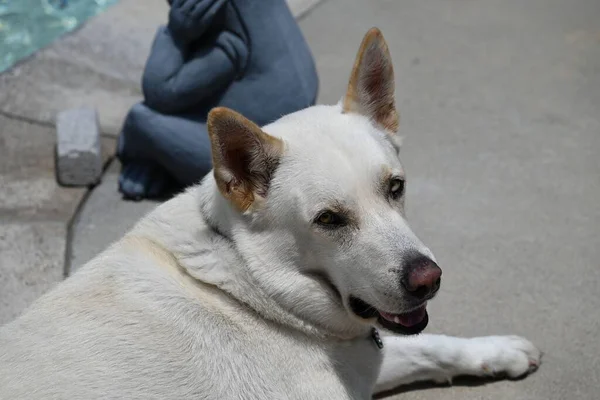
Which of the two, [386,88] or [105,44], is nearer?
[386,88]

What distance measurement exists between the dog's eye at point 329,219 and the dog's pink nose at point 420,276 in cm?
26

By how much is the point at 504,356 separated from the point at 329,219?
1.27 metres

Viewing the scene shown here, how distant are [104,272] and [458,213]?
96.6 inches

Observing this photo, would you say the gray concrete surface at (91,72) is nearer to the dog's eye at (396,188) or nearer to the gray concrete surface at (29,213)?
the gray concrete surface at (29,213)

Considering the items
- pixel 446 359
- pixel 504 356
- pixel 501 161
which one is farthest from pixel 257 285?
pixel 501 161

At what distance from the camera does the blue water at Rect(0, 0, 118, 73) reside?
8.10m

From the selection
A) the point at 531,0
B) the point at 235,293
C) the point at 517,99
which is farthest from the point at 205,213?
the point at 531,0

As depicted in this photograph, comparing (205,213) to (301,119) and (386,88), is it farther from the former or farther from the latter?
(386,88)

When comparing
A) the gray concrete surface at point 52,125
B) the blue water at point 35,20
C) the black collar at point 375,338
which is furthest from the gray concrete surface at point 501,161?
the blue water at point 35,20

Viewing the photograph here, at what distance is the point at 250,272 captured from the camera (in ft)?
8.14

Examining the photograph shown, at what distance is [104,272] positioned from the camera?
256 cm

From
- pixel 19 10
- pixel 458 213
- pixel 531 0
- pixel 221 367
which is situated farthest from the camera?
pixel 19 10

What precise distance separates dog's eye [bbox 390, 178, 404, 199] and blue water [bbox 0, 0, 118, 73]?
6.39 metres

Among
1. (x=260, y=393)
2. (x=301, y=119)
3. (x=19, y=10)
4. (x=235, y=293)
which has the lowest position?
(x=19, y=10)
